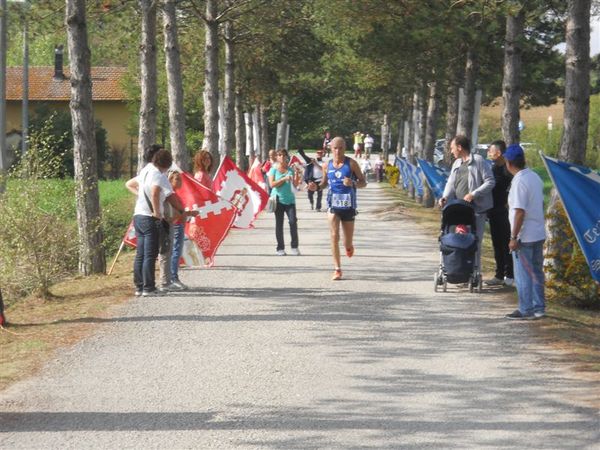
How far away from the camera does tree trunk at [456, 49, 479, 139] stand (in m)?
28.8

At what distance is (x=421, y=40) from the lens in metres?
26.3

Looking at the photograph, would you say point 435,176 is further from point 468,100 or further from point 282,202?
point 282,202

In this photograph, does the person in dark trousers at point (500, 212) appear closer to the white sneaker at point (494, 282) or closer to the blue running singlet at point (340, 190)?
the white sneaker at point (494, 282)

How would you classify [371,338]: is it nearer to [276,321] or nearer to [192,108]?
[276,321]

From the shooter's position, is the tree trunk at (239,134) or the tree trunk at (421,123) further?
the tree trunk at (239,134)

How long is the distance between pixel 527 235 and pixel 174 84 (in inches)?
452

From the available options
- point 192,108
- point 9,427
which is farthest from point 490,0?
point 192,108

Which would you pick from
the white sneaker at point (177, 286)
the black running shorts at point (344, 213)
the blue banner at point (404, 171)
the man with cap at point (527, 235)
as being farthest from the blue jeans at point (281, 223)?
the blue banner at point (404, 171)

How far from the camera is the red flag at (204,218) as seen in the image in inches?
704

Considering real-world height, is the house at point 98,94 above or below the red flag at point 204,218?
above

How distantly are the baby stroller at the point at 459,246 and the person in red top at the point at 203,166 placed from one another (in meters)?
4.62

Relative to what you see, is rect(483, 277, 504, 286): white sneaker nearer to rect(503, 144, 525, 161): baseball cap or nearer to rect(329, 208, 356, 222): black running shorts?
rect(329, 208, 356, 222): black running shorts

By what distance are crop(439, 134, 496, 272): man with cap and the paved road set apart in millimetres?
1159

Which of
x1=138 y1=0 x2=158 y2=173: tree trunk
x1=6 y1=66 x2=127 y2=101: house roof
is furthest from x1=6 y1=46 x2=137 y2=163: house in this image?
x1=138 y1=0 x2=158 y2=173: tree trunk
